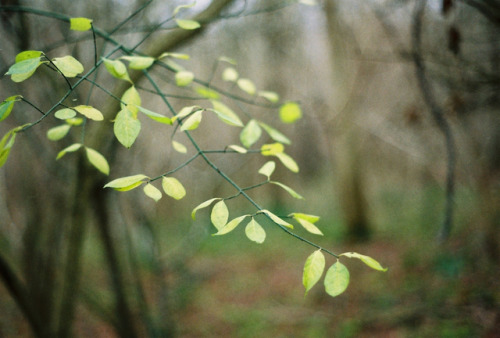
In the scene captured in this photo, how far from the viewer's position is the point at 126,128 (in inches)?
29.6

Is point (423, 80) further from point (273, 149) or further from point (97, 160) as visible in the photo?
point (97, 160)

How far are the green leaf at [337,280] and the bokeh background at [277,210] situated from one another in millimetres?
719

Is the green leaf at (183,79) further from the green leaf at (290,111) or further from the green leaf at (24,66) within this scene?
the green leaf at (24,66)

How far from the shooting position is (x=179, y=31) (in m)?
1.83

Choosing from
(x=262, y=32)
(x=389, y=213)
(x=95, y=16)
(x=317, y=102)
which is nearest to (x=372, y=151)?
(x=389, y=213)

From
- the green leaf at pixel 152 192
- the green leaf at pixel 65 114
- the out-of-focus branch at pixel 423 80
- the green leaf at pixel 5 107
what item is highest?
the green leaf at pixel 5 107

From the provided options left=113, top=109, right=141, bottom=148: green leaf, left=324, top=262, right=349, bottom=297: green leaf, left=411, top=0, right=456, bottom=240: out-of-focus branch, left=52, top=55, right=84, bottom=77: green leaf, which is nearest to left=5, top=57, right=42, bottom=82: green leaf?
left=52, top=55, right=84, bottom=77: green leaf

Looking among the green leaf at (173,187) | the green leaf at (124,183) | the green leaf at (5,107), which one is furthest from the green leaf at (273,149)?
the green leaf at (5,107)

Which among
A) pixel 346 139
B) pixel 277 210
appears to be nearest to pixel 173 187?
pixel 346 139

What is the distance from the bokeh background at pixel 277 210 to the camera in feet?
7.25

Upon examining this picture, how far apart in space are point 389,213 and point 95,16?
7.04 meters

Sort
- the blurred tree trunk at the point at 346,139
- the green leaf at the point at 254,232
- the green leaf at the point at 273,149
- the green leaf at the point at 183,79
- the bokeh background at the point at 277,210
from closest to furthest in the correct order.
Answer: the green leaf at the point at 254,232 < the green leaf at the point at 273,149 < the green leaf at the point at 183,79 < the bokeh background at the point at 277,210 < the blurred tree trunk at the point at 346,139

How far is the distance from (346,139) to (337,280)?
6118 millimetres

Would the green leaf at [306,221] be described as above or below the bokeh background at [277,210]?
above
